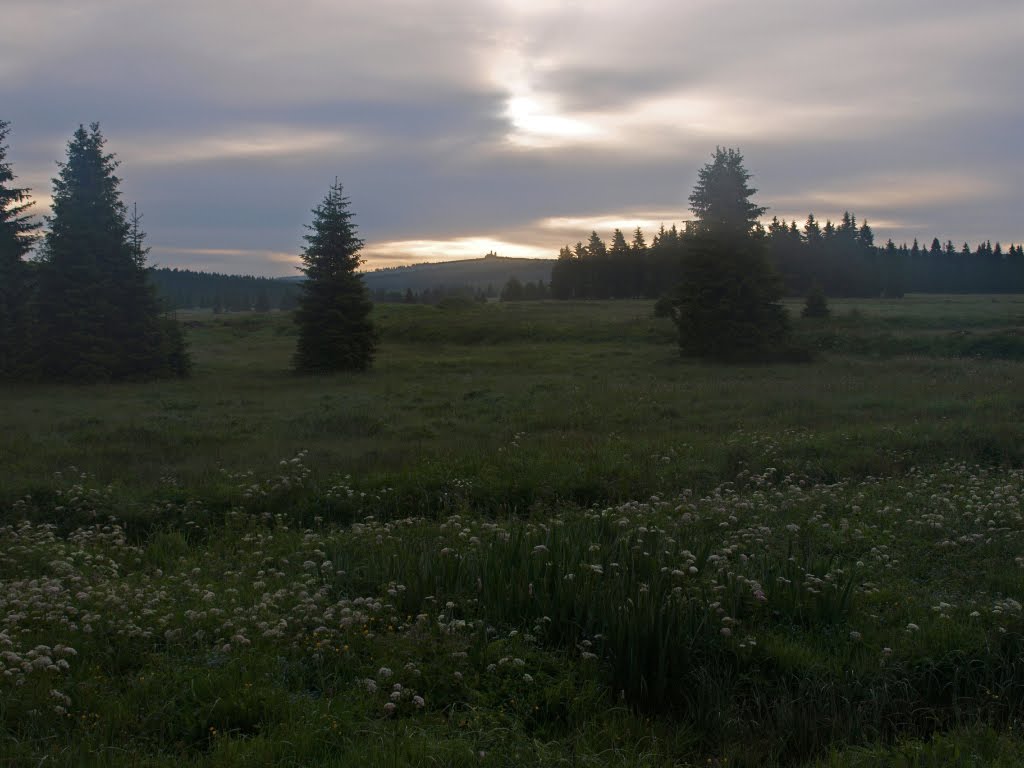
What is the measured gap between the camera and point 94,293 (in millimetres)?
31641

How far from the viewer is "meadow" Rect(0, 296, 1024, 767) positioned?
479cm

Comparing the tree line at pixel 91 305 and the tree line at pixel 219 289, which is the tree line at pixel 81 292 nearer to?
→ the tree line at pixel 91 305

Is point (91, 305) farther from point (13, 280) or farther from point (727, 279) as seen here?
point (727, 279)

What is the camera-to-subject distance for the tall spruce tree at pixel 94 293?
30.9 metres

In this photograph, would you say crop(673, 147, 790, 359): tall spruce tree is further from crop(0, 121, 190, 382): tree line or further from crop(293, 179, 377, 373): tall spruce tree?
crop(0, 121, 190, 382): tree line

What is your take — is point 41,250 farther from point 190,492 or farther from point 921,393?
point 921,393

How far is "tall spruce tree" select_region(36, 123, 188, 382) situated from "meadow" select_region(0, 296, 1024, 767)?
17.2 meters

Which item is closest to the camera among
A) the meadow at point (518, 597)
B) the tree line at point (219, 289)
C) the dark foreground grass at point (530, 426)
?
the meadow at point (518, 597)

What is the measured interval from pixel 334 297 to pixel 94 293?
947 centimetres

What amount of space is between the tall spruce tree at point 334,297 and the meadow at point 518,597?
743 inches

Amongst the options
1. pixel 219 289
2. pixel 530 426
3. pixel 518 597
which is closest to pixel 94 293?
pixel 530 426

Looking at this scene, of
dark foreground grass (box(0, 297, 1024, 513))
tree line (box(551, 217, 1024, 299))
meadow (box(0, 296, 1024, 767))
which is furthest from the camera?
tree line (box(551, 217, 1024, 299))

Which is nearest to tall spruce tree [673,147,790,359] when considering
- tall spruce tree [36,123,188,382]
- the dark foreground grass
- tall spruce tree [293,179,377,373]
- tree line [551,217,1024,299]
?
the dark foreground grass

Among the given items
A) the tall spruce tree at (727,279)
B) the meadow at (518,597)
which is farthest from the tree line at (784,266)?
the meadow at (518,597)
